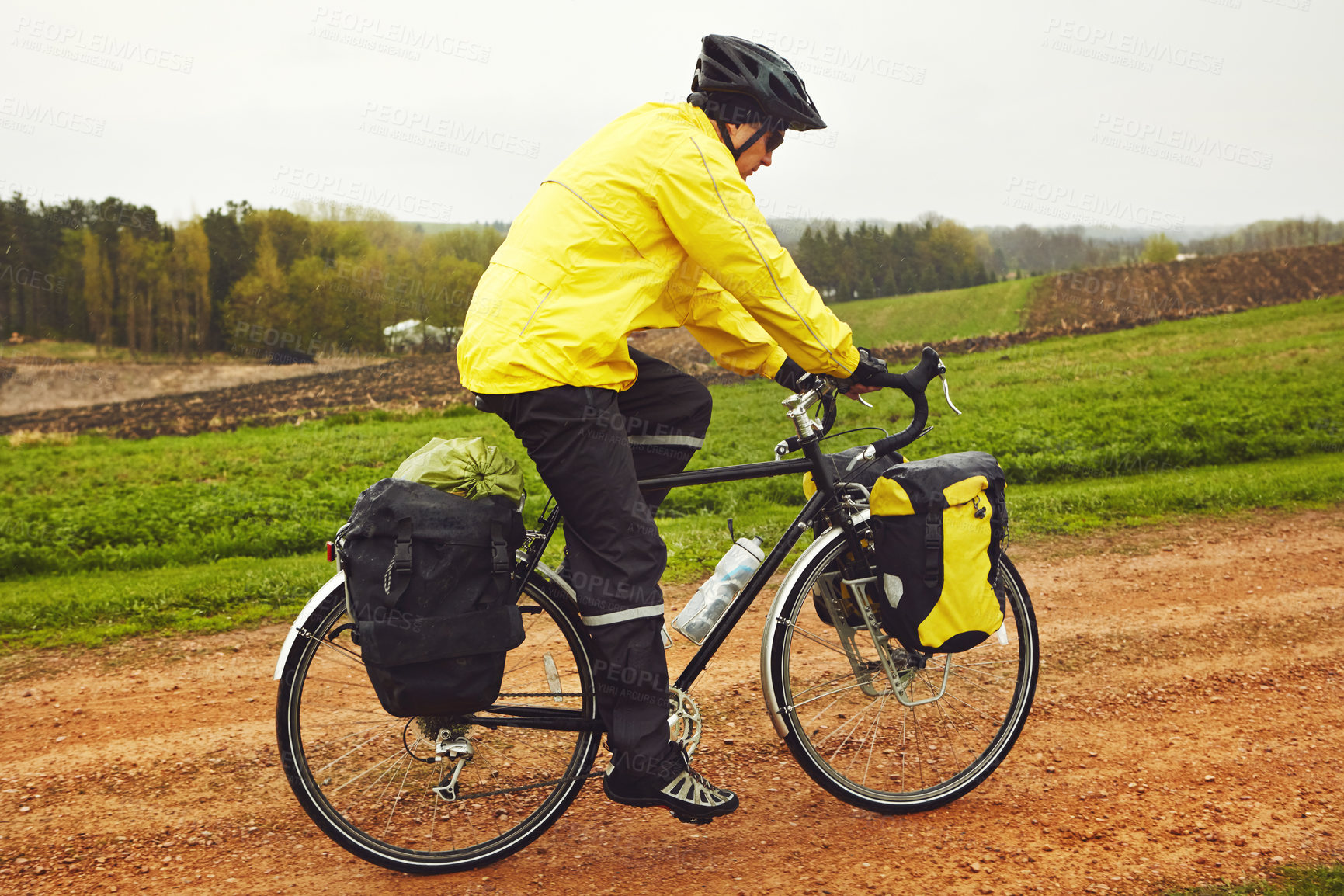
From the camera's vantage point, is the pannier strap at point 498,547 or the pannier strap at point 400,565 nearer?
the pannier strap at point 400,565

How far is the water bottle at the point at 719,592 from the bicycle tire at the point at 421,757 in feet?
1.33

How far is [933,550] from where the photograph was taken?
10.0ft

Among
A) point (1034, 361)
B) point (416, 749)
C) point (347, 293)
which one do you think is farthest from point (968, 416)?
point (347, 293)

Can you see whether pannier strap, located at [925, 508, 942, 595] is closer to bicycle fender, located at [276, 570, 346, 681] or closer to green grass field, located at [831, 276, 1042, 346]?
bicycle fender, located at [276, 570, 346, 681]

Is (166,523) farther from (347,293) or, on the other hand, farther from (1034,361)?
(1034,361)

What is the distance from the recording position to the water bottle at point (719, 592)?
125 inches

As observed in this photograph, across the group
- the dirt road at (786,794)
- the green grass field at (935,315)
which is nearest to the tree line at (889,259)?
the green grass field at (935,315)

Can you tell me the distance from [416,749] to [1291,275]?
36183 millimetres

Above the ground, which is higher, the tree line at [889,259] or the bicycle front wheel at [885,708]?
the tree line at [889,259]

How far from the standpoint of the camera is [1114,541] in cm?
668

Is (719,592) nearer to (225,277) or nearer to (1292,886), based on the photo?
(1292,886)

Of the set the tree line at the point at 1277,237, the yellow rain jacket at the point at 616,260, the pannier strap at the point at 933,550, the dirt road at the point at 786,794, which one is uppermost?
the tree line at the point at 1277,237

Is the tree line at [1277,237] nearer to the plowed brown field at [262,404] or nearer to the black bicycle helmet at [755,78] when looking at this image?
the plowed brown field at [262,404]

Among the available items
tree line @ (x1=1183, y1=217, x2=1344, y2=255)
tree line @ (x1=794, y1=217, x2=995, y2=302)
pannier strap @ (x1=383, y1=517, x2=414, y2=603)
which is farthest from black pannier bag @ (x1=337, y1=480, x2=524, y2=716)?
tree line @ (x1=1183, y1=217, x2=1344, y2=255)
